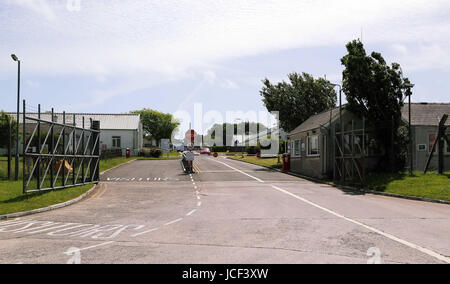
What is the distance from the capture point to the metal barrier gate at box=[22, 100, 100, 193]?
52.2ft

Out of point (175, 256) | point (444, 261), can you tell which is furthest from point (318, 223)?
point (175, 256)

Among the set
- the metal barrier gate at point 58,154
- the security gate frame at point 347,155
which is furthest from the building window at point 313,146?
the metal barrier gate at point 58,154

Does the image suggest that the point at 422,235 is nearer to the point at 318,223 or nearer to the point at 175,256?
the point at 318,223

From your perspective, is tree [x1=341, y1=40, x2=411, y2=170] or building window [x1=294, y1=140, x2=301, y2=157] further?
building window [x1=294, y1=140, x2=301, y2=157]

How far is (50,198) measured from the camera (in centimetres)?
1570

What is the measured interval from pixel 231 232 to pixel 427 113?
25556 millimetres

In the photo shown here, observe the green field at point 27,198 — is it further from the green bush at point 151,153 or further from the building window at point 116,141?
the building window at point 116,141

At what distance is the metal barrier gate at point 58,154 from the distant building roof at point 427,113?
21657 mm

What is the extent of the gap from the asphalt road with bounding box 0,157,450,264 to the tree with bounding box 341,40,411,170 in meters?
10.5

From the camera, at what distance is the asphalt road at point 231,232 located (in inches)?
273

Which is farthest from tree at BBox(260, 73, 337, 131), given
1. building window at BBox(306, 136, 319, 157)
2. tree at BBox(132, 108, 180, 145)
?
tree at BBox(132, 108, 180, 145)

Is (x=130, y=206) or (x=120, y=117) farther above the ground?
(x=120, y=117)

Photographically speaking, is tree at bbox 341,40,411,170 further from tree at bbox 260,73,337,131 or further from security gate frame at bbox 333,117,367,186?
tree at bbox 260,73,337,131

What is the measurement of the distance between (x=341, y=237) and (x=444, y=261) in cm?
235
